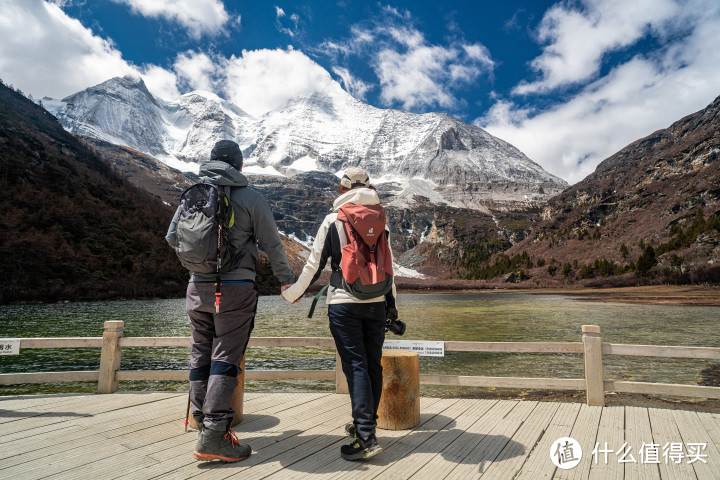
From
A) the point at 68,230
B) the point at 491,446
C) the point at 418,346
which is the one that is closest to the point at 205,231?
the point at 418,346

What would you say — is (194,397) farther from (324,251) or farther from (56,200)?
(56,200)

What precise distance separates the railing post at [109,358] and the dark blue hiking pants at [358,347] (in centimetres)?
425

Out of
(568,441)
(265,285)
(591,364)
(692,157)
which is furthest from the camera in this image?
(692,157)

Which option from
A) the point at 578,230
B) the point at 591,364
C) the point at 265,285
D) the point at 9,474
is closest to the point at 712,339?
the point at 591,364

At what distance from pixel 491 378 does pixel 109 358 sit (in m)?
5.71

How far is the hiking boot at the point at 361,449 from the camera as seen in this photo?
3.48 m

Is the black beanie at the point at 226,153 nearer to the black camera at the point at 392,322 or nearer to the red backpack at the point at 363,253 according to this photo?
the red backpack at the point at 363,253

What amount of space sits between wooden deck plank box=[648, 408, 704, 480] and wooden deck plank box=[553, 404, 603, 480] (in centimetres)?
54

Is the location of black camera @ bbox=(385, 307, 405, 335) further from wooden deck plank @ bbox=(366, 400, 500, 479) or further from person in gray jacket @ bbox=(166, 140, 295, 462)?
wooden deck plank @ bbox=(366, 400, 500, 479)

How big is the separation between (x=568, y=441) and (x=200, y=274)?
401 cm

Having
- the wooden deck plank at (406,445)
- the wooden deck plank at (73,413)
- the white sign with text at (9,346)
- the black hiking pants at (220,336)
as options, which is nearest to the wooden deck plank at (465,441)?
the wooden deck plank at (406,445)

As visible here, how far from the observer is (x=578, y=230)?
6284 inches

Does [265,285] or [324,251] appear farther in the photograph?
[265,285]

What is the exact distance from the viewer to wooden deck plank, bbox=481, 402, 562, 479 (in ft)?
10.8
